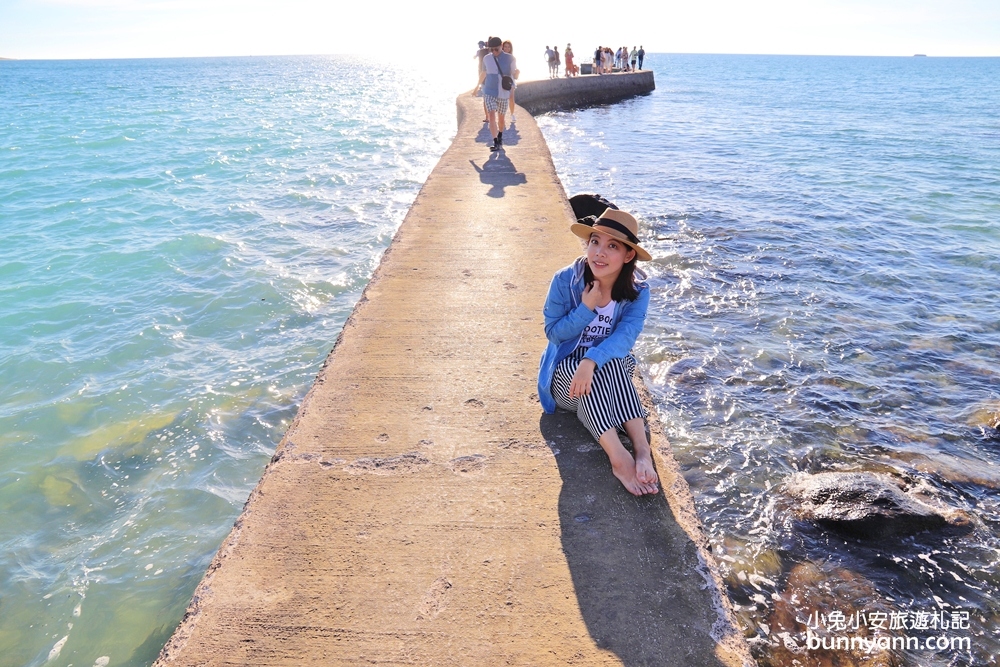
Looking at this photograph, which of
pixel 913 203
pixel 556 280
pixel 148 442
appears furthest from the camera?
pixel 913 203

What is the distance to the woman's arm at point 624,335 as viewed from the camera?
3.03m

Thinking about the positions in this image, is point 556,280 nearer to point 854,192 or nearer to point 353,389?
point 353,389

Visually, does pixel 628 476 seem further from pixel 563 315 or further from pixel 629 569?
pixel 563 315

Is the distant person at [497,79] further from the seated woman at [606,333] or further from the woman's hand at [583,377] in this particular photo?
the woman's hand at [583,377]

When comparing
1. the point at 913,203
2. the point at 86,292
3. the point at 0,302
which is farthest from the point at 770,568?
the point at 913,203

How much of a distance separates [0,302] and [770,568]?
9.61 m

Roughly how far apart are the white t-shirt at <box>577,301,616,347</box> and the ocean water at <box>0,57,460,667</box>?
2.84 metres

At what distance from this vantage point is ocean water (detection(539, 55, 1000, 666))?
366 cm

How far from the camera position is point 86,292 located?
333 inches

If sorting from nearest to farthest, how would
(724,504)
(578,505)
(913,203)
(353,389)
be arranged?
1. (578,505)
2. (353,389)
3. (724,504)
4. (913,203)

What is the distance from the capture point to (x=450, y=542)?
2643mm

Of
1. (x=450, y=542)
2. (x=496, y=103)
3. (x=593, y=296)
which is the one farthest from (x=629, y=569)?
(x=496, y=103)

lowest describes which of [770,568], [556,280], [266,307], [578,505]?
[770,568]

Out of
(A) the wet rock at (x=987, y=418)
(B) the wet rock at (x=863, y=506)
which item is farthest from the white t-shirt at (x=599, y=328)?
(A) the wet rock at (x=987, y=418)
